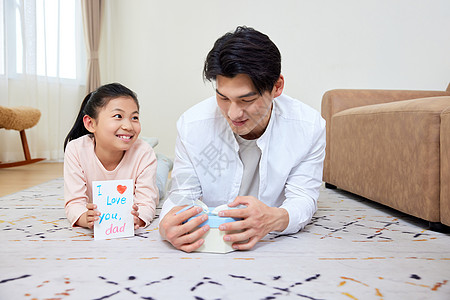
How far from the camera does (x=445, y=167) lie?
1.17m

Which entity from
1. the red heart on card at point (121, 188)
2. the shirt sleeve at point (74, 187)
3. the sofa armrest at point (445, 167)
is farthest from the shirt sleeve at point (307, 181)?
the shirt sleeve at point (74, 187)

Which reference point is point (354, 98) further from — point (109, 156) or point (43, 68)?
point (43, 68)

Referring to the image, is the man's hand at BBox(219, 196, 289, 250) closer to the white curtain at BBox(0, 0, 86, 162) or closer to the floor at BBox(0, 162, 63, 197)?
the floor at BBox(0, 162, 63, 197)

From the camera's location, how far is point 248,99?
3.09 ft

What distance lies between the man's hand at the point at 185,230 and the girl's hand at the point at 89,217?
0.25m

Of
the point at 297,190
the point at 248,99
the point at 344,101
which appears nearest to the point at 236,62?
the point at 248,99

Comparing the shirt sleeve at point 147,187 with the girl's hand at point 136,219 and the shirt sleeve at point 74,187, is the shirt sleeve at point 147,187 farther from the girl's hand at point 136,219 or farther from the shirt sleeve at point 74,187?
the shirt sleeve at point 74,187

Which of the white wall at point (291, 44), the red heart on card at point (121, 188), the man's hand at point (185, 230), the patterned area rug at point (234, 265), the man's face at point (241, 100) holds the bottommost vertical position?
the patterned area rug at point (234, 265)

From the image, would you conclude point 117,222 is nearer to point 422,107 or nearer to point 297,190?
point 297,190

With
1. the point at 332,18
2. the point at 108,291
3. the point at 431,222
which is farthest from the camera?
the point at 332,18

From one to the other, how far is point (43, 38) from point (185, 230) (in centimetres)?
302

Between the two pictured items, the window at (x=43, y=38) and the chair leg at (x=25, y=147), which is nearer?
the chair leg at (x=25, y=147)

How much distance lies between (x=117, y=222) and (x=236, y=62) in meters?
0.60

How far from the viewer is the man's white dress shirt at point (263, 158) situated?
114 centimetres
